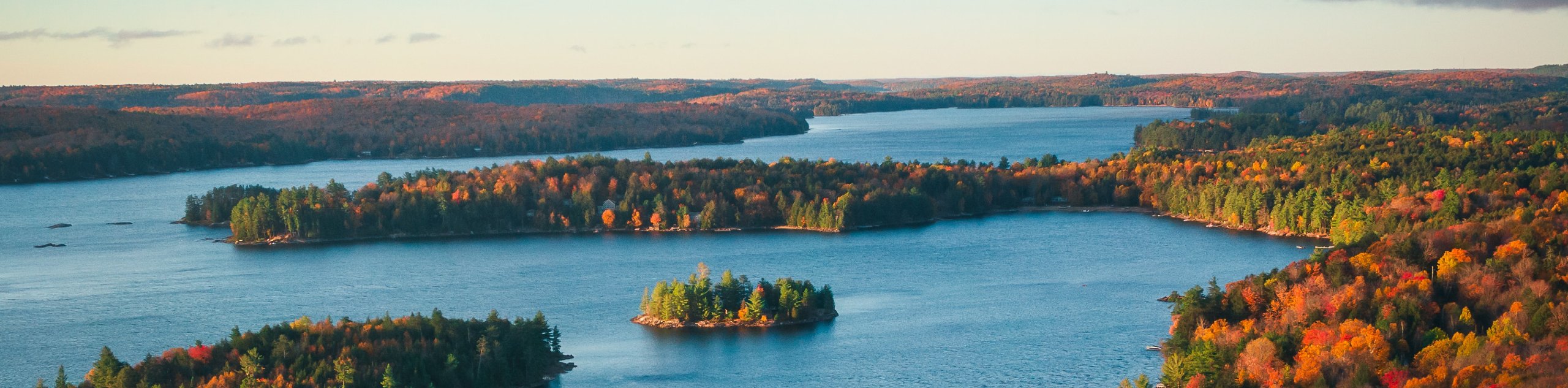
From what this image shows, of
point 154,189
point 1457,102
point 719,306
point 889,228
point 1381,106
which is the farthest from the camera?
point 1457,102

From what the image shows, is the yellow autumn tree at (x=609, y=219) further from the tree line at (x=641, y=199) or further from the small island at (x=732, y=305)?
the small island at (x=732, y=305)

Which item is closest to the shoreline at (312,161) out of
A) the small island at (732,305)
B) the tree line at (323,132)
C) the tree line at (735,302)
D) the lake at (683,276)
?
the tree line at (323,132)

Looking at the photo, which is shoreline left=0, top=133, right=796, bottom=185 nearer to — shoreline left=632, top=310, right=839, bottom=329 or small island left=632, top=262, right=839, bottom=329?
small island left=632, top=262, right=839, bottom=329

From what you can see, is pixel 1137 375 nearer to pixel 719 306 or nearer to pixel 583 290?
pixel 719 306

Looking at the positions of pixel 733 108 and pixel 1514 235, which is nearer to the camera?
pixel 1514 235

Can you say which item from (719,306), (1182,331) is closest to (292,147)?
(719,306)

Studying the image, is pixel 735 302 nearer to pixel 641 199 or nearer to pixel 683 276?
pixel 683 276
